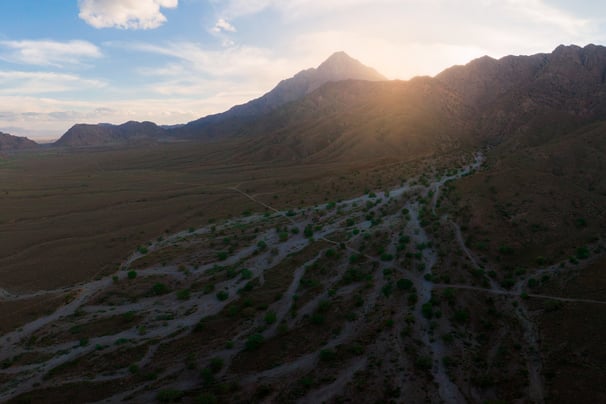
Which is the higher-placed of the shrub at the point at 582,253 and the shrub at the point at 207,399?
the shrub at the point at 582,253

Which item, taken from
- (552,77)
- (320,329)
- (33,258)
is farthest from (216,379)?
(552,77)

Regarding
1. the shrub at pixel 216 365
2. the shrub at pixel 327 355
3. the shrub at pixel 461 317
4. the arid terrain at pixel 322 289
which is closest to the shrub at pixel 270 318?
the arid terrain at pixel 322 289

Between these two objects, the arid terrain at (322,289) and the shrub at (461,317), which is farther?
the shrub at (461,317)

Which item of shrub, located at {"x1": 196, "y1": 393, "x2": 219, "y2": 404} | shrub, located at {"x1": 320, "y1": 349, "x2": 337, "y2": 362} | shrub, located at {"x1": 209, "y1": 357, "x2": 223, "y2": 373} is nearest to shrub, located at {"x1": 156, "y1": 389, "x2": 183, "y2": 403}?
shrub, located at {"x1": 196, "y1": 393, "x2": 219, "y2": 404}

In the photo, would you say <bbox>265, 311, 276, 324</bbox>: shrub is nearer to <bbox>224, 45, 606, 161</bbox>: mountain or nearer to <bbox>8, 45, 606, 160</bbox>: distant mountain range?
<bbox>224, 45, 606, 161</bbox>: mountain

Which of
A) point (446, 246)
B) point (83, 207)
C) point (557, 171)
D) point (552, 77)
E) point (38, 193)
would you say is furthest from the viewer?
point (552, 77)

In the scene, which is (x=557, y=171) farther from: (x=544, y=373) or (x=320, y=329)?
(x=320, y=329)

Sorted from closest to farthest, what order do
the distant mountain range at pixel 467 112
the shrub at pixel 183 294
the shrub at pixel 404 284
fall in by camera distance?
the shrub at pixel 404 284 < the shrub at pixel 183 294 < the distant mountain range at pixel 467 112

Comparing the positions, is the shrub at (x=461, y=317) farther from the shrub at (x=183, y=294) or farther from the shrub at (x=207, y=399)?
the shrub at (x=183, y=294)

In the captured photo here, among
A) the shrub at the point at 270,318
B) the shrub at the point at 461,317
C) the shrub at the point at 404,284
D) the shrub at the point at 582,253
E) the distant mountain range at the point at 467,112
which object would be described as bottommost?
the shrub at the point at 461,317

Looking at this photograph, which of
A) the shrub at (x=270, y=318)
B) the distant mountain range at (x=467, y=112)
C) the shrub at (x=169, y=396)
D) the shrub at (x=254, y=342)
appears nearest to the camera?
the shrub at (x=169, y=396)

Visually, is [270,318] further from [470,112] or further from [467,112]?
[470,112]
